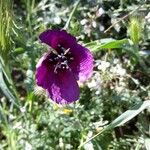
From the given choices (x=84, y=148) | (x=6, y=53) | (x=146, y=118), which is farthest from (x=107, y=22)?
(x=6, y=53)

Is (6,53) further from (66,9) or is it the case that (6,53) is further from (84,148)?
(66,9)

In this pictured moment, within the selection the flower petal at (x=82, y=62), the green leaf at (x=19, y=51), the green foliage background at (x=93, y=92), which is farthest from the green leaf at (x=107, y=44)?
the green leaf at (x=19, y=51)

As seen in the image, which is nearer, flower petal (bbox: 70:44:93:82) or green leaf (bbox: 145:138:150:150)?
flower petal (bbox: 70:44:93:82)

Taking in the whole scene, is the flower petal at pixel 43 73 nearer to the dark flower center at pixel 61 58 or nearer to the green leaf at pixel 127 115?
the dark flower center at pixel 61 58

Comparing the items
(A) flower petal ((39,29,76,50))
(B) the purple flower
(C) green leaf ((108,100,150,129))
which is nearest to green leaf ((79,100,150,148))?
(C) green leaf ((108,100,150,129))

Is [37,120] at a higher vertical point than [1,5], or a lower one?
lower

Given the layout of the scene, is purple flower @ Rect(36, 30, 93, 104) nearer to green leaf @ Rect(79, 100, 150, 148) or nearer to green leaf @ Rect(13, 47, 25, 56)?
green leaf @ Rect(79, 100, 150, 148)

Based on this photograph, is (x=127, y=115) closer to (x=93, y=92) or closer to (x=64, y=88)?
(x=64, y=88)
